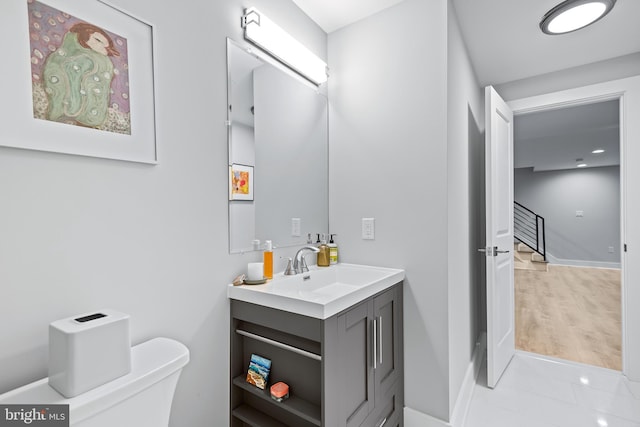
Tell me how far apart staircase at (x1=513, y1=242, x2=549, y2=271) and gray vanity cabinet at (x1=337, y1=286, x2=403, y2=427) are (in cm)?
564

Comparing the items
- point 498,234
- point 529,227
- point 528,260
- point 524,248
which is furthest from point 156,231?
point 529,227

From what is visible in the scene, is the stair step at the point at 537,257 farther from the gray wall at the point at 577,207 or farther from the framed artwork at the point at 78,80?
the framed artwork at the point at 78,80

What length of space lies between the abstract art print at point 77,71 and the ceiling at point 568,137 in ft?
11.0

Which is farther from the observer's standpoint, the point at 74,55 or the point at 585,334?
the point at 585,334

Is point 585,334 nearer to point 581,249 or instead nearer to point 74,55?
point 74,55

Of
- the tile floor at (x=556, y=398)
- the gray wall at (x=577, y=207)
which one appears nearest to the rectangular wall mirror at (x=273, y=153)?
the tile floor at (x=556, y=398)

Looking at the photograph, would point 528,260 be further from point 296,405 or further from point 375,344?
point 296,405

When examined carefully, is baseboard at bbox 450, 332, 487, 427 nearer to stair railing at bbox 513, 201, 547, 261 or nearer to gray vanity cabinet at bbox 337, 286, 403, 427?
gray vanity cabinet at bbox 337, 286, 403, 427

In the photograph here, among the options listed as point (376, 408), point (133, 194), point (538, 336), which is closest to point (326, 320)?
point (376, 408)

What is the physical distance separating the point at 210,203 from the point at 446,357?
4.82 ft

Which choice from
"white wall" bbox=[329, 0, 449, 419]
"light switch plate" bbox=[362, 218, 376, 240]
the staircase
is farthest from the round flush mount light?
the staircase

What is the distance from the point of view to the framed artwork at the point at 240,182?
1448mm

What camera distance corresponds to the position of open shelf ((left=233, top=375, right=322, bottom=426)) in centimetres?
117

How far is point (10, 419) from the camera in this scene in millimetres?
718
